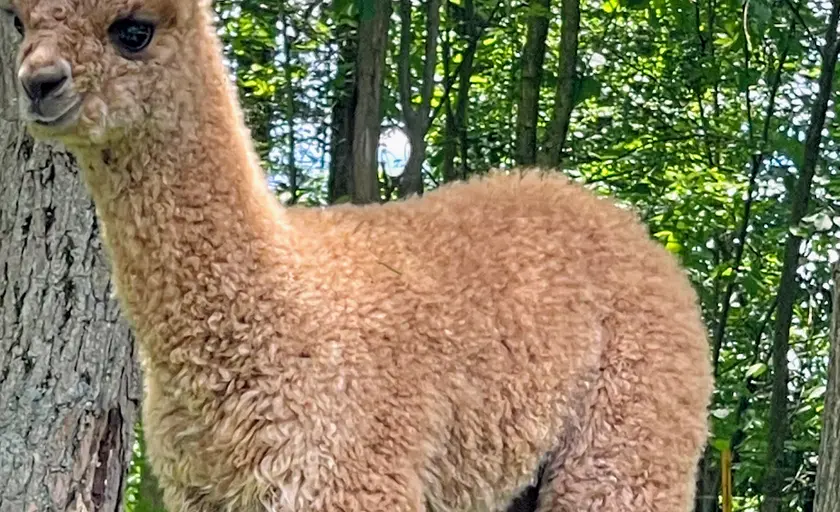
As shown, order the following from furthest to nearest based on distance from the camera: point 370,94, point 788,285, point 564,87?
point 564,87, point 788,285, point 370,94

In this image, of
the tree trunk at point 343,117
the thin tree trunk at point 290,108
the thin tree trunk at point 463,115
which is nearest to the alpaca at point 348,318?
the tree trunk at point 343,117

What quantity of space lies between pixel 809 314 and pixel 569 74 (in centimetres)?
194

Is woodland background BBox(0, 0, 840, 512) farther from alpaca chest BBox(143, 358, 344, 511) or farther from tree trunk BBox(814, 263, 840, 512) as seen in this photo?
alpaca chest BBox(143, 358, 344, 511)

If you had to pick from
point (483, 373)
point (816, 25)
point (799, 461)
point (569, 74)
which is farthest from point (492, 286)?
point (799, 461)

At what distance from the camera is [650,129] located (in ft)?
27.4

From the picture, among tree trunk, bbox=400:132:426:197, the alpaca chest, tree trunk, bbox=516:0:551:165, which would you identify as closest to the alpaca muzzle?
the alpaca chest

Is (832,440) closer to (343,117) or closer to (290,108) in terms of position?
(343,117)

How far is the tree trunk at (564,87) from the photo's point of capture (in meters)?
7.43

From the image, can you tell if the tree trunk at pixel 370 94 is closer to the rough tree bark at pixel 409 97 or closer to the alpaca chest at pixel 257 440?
the rough tree bark at pixel 409 97

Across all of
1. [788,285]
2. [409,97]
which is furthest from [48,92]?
[788,285]

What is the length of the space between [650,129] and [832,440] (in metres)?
4.43

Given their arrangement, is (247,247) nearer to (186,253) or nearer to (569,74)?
(186,253)

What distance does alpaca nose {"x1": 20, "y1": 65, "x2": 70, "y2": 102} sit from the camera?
2920 mm

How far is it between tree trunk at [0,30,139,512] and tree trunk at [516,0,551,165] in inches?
149
